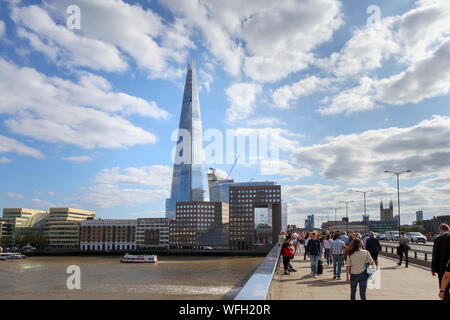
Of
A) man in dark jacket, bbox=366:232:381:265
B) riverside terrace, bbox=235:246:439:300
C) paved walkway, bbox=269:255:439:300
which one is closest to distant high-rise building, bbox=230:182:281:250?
man in dark jacket, bbox=366:232:381:265

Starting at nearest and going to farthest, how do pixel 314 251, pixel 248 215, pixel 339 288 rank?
pixel 339 288
pixel 314 251
pixel 248 215

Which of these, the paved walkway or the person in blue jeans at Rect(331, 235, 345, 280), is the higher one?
the person in blue jeans at Rect(331, 235, 345, 280)

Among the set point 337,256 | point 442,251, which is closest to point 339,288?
point 337,256

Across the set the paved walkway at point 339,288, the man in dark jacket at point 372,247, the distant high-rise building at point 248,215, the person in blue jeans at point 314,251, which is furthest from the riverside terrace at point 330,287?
the distant high-rise building at point 248,215

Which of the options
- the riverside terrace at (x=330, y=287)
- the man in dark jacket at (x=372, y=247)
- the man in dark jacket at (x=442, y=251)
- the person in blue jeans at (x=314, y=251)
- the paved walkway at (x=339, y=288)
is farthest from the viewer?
the man in dark jacket at (x=372, y=247)

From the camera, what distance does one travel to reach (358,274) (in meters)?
9.94

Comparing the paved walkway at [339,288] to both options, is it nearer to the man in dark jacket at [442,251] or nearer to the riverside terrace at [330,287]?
the riverside terrace at [330,287]

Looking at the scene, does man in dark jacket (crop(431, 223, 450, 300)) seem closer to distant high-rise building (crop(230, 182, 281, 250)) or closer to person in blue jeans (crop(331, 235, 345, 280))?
person in blue jeans (crop(331, 235, 345, 280))

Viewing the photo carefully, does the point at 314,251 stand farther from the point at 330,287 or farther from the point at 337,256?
the point at 330,287

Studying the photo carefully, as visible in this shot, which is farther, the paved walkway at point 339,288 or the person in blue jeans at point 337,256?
the person in blue jeans at point 337,256

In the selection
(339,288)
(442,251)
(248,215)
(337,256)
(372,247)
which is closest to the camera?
(442,251)

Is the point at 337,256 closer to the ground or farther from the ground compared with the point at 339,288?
farther from the ground
